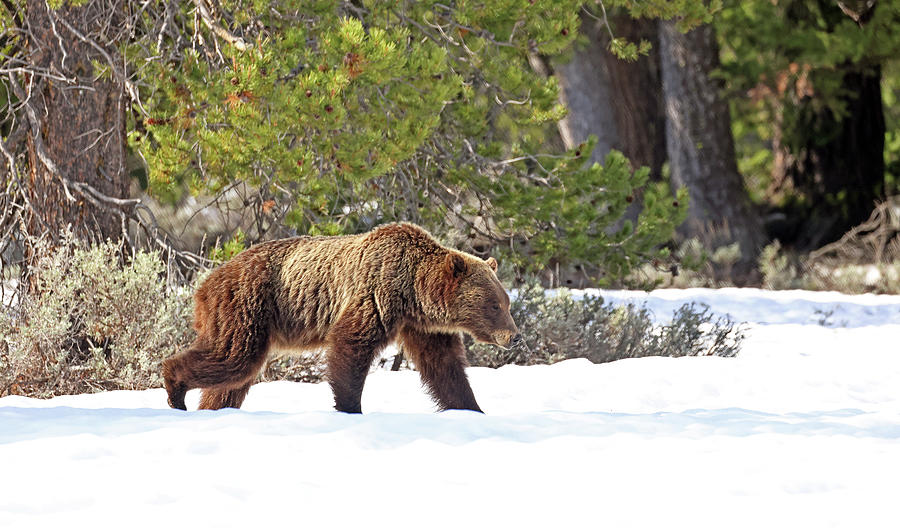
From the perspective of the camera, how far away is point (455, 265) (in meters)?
6.47

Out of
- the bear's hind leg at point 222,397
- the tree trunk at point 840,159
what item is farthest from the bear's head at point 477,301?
the tree trunk at point 840,159

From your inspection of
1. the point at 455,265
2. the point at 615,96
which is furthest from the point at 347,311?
the point at 615,96

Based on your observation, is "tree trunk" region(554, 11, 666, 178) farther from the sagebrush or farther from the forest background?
the sagebrush

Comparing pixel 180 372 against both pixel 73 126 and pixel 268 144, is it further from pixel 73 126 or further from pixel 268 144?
pixel 73 126

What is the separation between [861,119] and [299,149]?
1371cm

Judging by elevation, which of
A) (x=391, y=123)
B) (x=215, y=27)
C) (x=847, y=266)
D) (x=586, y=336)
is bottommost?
(x=847, y=266)

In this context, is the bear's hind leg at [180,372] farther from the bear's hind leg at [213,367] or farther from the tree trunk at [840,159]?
the tree trunk at [840,159]

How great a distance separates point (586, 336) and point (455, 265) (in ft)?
11.5

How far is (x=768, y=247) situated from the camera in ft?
53.3

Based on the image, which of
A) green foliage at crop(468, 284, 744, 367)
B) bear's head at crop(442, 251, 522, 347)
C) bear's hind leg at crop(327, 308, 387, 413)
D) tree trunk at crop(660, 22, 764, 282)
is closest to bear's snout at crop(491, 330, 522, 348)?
bear's head at crop(442, 251, 522, 347)

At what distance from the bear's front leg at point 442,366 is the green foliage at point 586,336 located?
2.43 metres

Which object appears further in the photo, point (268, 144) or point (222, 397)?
point (268, 144)

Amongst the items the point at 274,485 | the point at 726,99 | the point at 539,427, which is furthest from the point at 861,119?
the point at 274,485

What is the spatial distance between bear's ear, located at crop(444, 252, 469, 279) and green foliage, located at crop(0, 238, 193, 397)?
2512 mm
